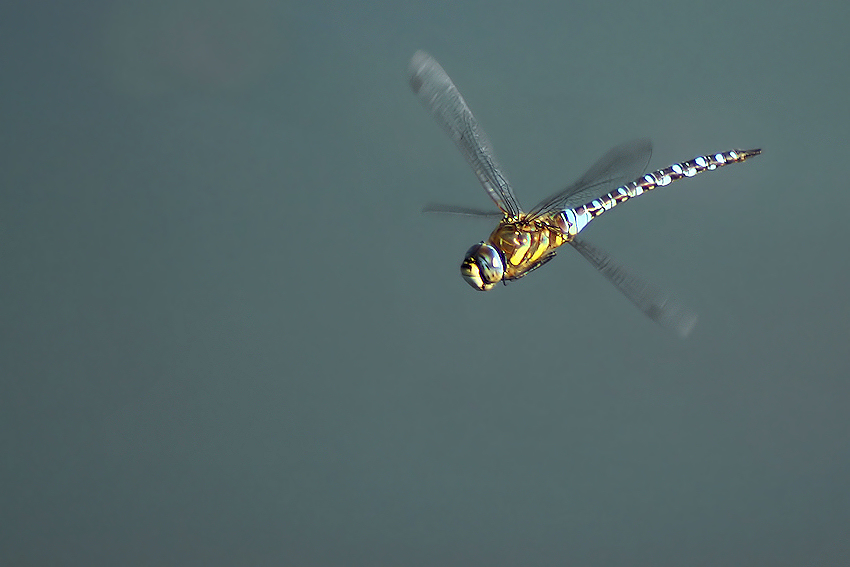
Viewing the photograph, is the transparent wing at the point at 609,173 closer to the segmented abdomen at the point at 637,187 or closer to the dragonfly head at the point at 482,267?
the segmented abdomen at the point at 637,187

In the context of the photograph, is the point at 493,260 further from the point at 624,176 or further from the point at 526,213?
the point at 624,176

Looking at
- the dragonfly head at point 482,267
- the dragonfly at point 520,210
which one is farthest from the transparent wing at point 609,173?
the dragonfly head at point 482,267

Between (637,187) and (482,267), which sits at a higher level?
(637,187)

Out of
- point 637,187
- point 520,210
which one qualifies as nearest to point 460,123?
point 520,210

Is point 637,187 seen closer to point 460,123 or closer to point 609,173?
point 609,173

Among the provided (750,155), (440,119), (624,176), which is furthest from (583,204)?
(750,155)

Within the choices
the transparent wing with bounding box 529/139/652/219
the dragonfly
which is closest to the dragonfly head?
the dragonfly

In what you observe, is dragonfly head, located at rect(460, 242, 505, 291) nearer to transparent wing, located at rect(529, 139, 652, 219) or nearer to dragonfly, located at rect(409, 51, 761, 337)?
dragonfly, located at rect(409, 51, 761, 337)

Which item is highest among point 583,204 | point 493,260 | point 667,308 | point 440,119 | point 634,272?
point 440,119
